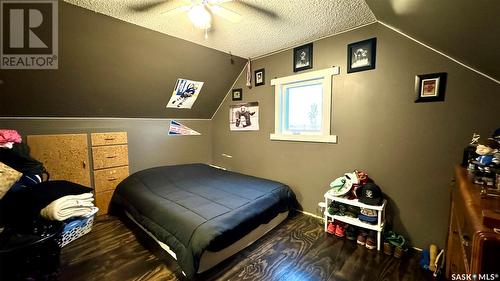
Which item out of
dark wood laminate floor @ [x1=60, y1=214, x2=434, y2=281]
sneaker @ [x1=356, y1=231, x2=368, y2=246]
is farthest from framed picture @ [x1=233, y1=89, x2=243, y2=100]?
sneaker @ [x1=356, y1=231, x2=368, y2=246]

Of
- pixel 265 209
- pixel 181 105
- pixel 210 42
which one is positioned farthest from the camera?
pixel 181 105

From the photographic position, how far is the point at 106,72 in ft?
7.30

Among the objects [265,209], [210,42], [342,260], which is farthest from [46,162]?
[342,260]

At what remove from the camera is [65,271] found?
5.23ft

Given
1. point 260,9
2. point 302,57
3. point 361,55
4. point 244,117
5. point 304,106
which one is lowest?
point 244,117

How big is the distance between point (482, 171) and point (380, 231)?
1034mm

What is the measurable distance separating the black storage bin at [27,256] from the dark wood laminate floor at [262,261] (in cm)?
35

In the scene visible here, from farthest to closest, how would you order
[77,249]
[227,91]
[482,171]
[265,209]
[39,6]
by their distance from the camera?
[227,91], [265,209], [77,249], [39,6], [482,171]

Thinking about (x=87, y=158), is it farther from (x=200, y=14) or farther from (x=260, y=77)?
(x=260, y=77)

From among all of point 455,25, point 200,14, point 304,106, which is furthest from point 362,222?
point 200,14

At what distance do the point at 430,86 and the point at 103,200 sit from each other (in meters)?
3.86

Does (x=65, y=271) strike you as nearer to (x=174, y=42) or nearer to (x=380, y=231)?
(x=174, y=42)

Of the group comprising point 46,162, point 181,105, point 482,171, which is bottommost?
point 46,162

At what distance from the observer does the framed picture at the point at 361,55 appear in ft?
6.55
